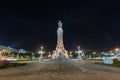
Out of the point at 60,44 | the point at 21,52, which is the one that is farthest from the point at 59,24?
the point at 21,52

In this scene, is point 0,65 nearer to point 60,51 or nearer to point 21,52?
point 60,51

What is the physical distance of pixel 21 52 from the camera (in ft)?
481

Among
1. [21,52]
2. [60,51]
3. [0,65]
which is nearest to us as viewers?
[0,65]

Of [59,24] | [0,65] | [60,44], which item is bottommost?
[0,65]

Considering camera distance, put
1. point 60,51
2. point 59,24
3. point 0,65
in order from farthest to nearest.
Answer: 1. point 59,24
2. point 60,51
3. point 0,65

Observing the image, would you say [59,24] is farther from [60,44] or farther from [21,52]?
[21,52]

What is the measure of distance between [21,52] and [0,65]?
356 ft

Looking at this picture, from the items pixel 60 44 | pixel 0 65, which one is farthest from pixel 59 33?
pixel 0 65

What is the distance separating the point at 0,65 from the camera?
39.5 metres

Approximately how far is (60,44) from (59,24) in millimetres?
22149

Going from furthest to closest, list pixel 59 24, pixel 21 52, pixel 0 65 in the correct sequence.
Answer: pixel 59 24
pixel 21 52
pixel 0 65

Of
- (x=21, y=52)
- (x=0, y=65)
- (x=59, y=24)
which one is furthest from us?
(x=59, y=24)

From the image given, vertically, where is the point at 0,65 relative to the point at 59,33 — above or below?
below

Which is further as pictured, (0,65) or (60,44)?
(60,44)
